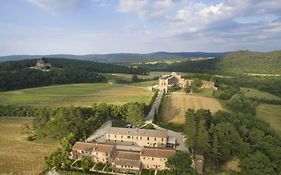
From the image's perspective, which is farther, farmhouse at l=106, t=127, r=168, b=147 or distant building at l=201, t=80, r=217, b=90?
distant building at l=201, t=80, r=217, b=90

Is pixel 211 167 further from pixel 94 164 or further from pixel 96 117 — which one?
pixel 96 117

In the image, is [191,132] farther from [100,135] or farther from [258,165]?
[100,135]

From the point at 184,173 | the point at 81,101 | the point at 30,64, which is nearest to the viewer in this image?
the point at 184,173

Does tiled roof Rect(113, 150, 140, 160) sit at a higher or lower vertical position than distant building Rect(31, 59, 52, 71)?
lower

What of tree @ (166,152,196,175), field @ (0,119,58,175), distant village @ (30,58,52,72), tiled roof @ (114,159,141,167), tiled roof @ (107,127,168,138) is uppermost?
distant village @ (30,58,52,72)

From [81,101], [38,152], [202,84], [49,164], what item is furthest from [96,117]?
[202,84]

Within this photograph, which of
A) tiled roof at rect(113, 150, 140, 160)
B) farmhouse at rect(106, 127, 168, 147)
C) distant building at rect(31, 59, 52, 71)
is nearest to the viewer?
tiled roof at rect(113, 150, 140, 160)

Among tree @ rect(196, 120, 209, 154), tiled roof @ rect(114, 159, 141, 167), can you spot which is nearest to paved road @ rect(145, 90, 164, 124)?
tree @ rect(196, 120, 209, 154)

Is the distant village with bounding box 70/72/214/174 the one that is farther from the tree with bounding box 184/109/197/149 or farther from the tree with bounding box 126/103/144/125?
the tree with bounding box 126/103/144/125
